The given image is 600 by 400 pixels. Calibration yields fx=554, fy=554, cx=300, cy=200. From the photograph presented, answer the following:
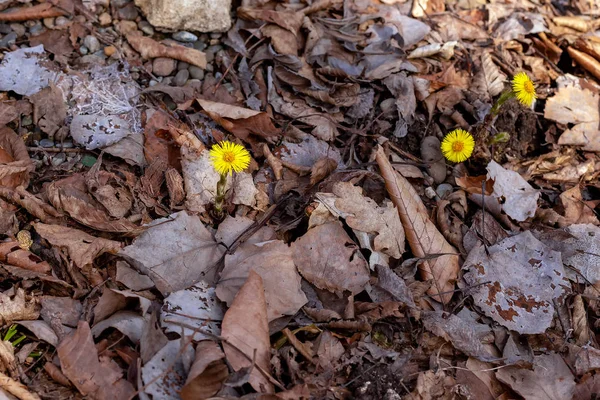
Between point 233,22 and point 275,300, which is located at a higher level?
point 233,22

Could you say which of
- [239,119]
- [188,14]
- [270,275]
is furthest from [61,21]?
[270,275]

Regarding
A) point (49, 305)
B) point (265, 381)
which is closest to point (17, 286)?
point (49, 305)

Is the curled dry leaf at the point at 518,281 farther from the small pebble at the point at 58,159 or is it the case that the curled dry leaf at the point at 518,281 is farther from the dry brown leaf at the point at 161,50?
the small pebble at the point at 58,159

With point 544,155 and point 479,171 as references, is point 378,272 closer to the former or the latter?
point 479,171

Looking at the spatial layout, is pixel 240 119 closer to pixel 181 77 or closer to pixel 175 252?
pixel 181 77

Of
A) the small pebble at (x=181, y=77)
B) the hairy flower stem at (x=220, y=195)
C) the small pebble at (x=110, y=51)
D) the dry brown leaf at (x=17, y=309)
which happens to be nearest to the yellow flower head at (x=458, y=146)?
the hairy flower stem at (x=220, y=195)

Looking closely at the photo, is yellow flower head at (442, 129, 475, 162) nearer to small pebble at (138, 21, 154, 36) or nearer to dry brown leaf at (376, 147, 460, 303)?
dry brown leaf at (376, 147, 460, 303)
